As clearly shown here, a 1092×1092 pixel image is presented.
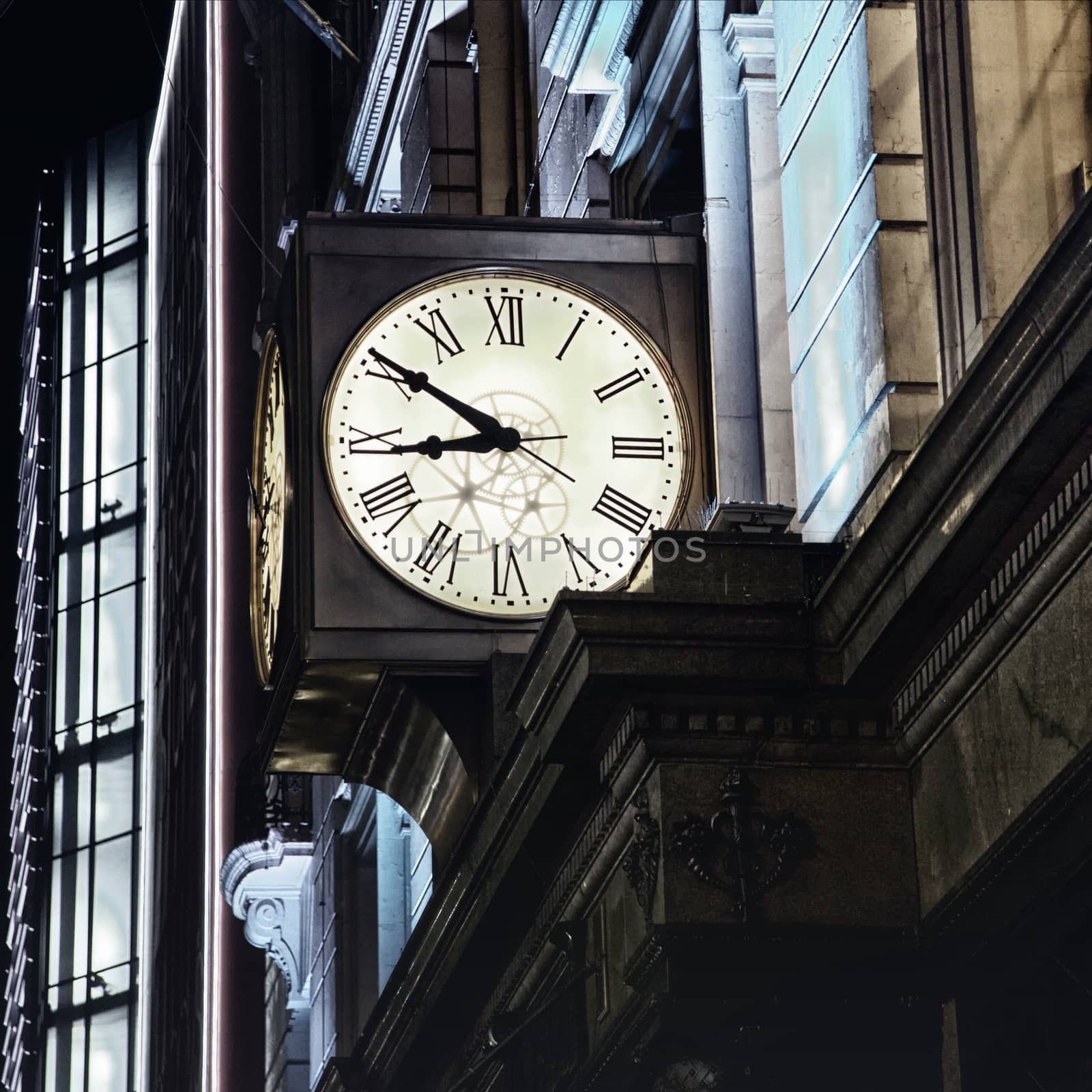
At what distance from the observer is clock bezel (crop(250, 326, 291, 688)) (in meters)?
13.3

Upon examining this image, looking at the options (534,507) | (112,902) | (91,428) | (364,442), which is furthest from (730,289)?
(91,428)

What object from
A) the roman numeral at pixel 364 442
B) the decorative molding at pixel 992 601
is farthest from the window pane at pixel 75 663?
the decorative molding at pixel 992 601

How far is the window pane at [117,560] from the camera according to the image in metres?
57.0

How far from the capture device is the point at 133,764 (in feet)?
183

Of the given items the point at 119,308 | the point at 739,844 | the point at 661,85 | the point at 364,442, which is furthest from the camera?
the point at 119,308

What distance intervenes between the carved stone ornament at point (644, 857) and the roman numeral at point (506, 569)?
2.57 meters

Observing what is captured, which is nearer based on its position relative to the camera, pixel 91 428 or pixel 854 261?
pixel 854 261

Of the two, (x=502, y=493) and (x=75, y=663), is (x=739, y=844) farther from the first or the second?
(x=75, y=663)

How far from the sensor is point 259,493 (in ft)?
47.8

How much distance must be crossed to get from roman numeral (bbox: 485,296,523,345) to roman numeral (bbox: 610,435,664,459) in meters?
0.68

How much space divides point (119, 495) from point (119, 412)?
191 cm

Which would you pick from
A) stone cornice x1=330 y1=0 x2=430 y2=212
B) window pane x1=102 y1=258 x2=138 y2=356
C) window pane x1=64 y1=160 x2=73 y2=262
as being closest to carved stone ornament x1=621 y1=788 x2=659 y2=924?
stone cornice x1=330 y1=0 x2=430 y2=212

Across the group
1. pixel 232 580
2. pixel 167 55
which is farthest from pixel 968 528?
pixel 167 55

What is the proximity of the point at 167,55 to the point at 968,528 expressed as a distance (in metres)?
37.6
